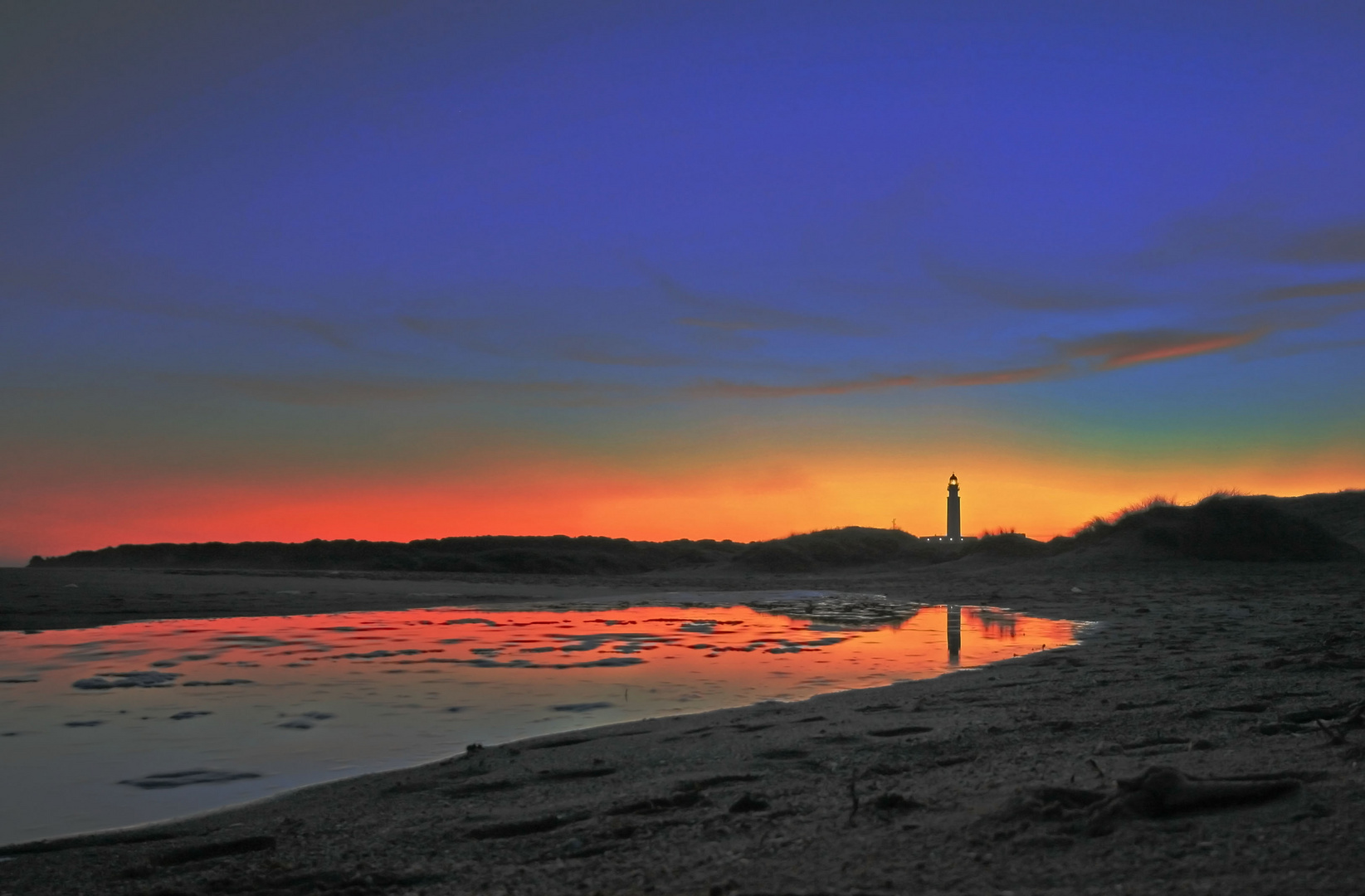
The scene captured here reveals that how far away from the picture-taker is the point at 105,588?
17.9 meters

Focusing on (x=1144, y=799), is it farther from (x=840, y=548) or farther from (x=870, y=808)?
(x=840, y=548)

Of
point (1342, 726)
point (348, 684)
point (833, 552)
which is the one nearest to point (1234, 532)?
point (833, 552)

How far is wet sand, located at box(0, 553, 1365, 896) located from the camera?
2574 millimetres

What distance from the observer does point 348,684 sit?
7.30 metres

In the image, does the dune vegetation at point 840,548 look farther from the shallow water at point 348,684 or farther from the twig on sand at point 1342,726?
the twig on sand at point 1342,726

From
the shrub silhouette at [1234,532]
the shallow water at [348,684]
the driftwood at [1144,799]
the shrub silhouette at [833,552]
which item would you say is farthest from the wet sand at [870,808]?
the shrub silhouette at [833,552]

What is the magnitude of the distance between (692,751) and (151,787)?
2546 millimetres

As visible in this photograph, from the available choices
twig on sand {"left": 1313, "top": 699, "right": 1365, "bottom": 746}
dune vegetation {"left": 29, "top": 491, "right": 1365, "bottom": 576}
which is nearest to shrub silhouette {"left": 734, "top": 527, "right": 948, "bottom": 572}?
dune vegetation {"left": 29, "top": 491, "right": 1365, "bottom": 576}

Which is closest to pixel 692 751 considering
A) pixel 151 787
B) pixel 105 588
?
pixel 151 787

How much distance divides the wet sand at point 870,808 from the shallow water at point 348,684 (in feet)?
1.74

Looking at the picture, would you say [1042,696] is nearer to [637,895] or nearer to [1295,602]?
[637,895]

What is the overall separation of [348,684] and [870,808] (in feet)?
17.1

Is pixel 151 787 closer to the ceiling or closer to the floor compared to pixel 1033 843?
closer to the floor

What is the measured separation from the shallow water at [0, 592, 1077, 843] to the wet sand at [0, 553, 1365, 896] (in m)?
0.53
